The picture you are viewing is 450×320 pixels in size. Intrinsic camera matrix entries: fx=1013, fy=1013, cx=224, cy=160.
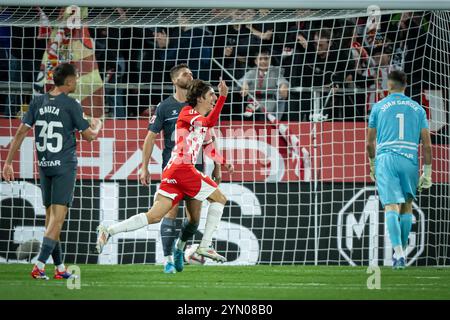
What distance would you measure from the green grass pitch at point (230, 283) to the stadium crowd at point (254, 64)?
2.42 m

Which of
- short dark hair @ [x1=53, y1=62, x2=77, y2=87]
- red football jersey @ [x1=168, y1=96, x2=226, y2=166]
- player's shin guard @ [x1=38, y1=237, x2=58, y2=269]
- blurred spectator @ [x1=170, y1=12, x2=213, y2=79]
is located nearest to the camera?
player's shin guard @ [x1=38, y1=237, x2=58, y2=269]

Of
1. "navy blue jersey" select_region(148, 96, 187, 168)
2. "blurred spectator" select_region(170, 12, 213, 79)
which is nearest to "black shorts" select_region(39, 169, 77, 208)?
"navy blue jersey" select_region(148, 96, 187, 168)

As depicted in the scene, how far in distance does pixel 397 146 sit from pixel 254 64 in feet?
11.6

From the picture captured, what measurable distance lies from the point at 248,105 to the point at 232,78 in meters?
0.47

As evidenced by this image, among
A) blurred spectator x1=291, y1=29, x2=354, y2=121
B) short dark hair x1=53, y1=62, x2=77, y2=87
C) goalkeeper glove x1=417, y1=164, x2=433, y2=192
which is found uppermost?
blurred spectator x1=291, y1=29, x2=354, y2=121

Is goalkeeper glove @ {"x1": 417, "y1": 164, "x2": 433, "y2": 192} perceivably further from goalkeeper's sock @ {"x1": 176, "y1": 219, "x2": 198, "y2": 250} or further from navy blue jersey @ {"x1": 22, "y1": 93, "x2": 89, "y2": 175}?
navy blue jersey @ {"x1": 22, "y1": 93, "x2": 89, "y2": 175}

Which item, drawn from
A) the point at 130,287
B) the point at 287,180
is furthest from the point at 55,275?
the point at 287,180

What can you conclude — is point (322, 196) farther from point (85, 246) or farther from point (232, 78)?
point (85, 246)

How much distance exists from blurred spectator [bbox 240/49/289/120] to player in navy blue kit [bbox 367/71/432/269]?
2594 mm

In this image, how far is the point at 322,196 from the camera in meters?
12.9

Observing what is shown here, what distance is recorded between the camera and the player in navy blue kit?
34.7 feet

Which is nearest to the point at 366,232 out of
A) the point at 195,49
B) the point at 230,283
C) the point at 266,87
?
the point at 266,87

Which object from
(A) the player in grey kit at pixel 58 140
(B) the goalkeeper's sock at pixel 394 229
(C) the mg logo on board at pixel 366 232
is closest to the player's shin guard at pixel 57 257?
(A) the player in grey kit at pixel 58 140

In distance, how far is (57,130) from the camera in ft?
31.7
